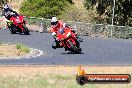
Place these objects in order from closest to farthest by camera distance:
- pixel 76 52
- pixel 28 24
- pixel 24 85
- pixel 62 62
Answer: pixel 24 85, pixel 62 62, pixel 76 52, pixel 28 24

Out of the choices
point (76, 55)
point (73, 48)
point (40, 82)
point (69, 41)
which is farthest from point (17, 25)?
point (40, 82)

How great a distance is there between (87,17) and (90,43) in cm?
1568

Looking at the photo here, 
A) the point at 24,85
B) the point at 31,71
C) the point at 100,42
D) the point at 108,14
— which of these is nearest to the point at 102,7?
the point at 108,14

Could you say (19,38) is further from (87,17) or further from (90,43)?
(87,17)

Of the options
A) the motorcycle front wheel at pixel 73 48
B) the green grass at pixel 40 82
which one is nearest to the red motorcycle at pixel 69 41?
the motorcycle front wheel at pixel 73 48

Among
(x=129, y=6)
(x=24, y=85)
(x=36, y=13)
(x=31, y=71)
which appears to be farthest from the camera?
(x=36, y=13)

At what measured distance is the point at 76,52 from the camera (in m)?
25.8

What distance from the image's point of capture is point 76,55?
25000 millimetres

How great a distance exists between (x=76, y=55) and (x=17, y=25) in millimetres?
10986

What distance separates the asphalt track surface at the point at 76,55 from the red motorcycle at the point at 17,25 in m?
0.50

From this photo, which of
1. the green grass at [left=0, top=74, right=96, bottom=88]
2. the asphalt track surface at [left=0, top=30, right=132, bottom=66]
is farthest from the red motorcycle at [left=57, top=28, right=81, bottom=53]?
the green grass at [left=0, top=74, right=96, bottom=88]

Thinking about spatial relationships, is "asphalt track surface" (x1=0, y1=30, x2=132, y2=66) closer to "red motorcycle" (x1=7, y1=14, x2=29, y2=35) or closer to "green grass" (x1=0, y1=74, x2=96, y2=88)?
"red motorcycle" (x1=7, y1=14, x2=29, y2=35)

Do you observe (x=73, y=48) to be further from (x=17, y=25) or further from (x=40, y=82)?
(x=40, y=82)

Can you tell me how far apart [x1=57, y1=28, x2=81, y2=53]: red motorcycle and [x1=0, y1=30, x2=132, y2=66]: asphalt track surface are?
337 mm
